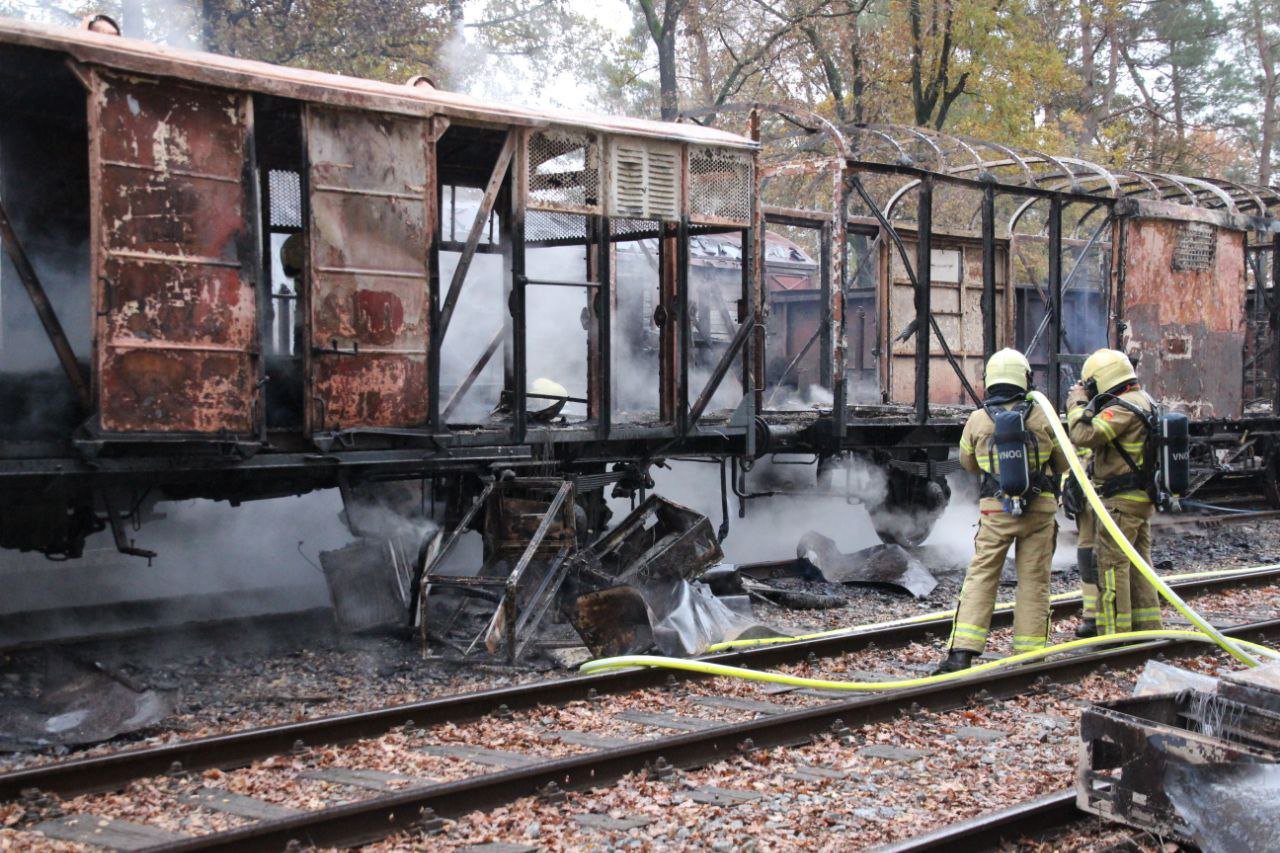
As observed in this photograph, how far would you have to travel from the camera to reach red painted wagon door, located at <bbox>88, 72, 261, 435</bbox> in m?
6.73

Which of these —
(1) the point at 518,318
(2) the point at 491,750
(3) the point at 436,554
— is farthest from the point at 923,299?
(2) the point at 491,750

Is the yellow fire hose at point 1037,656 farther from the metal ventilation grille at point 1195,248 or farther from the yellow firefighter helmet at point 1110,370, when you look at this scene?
the metal ventilation grille at point 1195,248

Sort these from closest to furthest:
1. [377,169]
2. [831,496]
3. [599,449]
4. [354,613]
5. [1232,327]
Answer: [377,169]
[354,613]
[599,449]
[831,496]
[1232,327]

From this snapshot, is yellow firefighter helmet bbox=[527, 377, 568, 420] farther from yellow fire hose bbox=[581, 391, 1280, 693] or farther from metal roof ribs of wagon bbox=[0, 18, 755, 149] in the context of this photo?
yellow fire hose bbox=[581, 391, 1280, 693]

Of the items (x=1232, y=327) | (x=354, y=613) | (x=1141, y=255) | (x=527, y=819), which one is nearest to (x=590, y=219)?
(x=354, y=613)

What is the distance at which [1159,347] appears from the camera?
1433 cm

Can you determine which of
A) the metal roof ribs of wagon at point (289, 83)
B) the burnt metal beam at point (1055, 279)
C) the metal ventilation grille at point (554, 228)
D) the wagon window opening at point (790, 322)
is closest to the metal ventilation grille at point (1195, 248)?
the burnt metal beam at point (1055, 279)

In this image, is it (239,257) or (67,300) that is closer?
(239,257)

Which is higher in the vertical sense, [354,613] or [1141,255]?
[1141,255]

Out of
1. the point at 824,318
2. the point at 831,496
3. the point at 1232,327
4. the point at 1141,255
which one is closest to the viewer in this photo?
the point at 824,318

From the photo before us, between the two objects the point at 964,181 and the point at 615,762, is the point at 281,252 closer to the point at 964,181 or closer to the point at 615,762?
the point at 615,762

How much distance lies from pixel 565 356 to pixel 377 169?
218 inches

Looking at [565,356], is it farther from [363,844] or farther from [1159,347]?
[363,844]

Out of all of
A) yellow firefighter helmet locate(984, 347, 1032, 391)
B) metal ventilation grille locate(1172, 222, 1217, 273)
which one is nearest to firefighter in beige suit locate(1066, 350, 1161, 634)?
yellow firefighter helmet locate(984, 347, 1032, 391)
